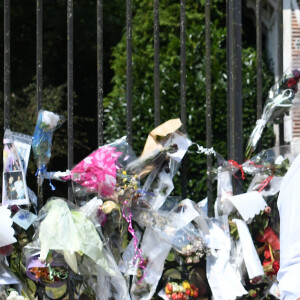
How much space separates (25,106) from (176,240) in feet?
18.4

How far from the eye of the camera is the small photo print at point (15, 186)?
2.37 metres

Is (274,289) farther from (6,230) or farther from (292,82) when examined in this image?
(6,230)

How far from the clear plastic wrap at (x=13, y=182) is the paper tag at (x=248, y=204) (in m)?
0.85

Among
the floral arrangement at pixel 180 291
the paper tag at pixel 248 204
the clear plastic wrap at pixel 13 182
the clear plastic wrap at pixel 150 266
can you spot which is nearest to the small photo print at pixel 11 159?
the clear plastic wrap at pixel 13 182

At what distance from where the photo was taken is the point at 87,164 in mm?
2406

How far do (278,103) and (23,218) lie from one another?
1198mm

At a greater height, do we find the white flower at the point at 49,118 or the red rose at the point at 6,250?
the white flower at the point at 49,118

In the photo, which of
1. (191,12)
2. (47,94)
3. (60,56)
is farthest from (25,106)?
(191,12)

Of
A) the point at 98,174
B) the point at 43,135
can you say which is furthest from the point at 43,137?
the point at 98,174

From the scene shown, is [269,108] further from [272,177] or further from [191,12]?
[191,12]

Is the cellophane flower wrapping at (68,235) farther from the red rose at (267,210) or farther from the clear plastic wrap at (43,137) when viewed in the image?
the red rose at (267,210)

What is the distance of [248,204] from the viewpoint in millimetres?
2561

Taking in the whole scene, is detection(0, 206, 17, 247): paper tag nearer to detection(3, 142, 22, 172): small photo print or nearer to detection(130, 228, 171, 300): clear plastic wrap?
detection(3, 142, 22, 172): small photo print

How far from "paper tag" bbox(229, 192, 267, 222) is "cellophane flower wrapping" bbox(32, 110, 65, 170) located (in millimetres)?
784
